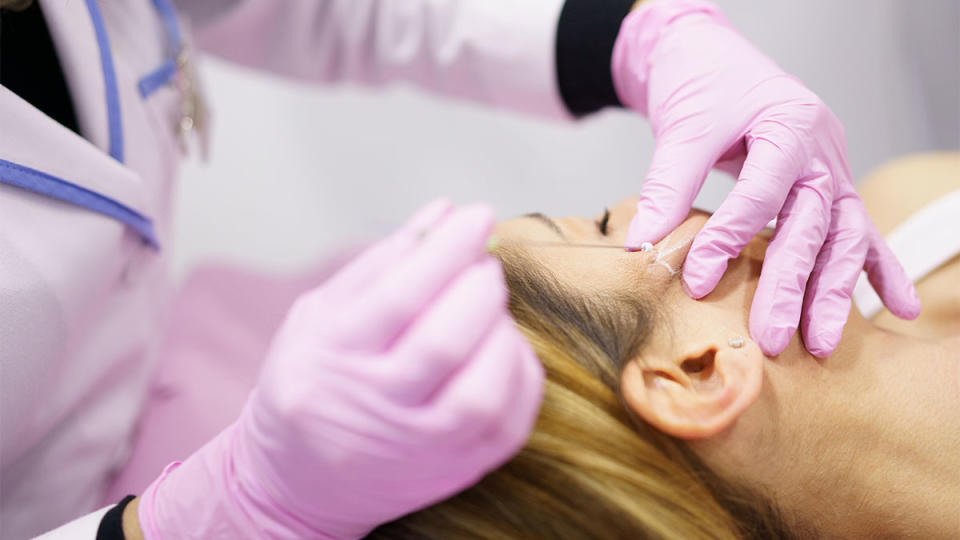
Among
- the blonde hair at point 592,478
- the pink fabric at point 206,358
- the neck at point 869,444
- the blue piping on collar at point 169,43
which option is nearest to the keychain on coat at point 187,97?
the blue piping on collar at point 169,43

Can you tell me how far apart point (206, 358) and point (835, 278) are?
3.30ft

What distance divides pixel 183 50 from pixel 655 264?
0.74 metres

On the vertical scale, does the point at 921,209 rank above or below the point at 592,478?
below

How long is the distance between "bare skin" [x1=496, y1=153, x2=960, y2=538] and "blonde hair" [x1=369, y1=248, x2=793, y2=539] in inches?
0.8

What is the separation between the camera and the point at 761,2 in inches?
64.5

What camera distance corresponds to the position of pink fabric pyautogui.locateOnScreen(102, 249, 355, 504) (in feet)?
3.49

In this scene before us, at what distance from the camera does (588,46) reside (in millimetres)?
1051

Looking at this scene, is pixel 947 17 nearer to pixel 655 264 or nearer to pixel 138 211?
pixel 655 264

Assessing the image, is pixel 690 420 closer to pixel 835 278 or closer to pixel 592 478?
pixel 592 478

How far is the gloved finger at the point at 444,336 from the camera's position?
46cm

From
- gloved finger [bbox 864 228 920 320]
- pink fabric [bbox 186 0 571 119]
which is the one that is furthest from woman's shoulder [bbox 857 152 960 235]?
pink fabric [bbox 186 0 571 119]

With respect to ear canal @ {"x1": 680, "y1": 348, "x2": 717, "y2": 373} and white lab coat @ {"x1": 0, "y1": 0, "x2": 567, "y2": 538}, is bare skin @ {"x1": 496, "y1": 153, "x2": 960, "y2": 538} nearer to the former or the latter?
ear canal @ {"x1": 680, "y1": 348, "x2": 717, "y2": 373}

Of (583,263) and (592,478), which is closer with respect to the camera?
(592,478)

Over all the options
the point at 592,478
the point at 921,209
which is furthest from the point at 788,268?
the point at 921,209
